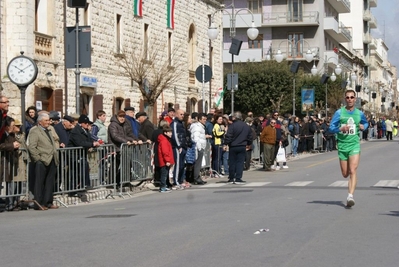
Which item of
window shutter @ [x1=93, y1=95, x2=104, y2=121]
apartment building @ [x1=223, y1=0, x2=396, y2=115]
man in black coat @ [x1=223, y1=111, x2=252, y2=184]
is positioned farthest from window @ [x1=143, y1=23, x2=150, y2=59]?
apartment building @ [x1=223, y1=0, x2=396, y2=115]

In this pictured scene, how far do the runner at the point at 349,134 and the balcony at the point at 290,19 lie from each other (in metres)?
63.4

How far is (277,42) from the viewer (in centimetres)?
7962

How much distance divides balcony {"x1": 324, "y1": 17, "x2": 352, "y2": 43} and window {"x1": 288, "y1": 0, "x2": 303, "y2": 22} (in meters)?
2.64

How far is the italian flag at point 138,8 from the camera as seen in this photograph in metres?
38.1

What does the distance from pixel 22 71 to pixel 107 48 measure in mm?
14992

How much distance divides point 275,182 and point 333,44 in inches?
2592

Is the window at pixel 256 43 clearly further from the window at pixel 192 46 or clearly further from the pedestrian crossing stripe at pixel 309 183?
the pedestrian crossing stripe at pixel 309 183

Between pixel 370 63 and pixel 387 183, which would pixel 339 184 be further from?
pixel 370 63

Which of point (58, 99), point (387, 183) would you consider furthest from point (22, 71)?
point (58, 99)

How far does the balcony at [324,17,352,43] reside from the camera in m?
79.4

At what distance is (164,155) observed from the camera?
2070cm

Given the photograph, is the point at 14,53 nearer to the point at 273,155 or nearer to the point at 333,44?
the point at 273,155

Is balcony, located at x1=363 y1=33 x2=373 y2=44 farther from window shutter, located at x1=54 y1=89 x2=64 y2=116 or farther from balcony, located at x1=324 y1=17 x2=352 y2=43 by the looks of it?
window shutter, located at x1=54 y1=89 x2=64 y2=116

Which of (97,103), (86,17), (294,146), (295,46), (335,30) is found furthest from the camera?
(335,30)
